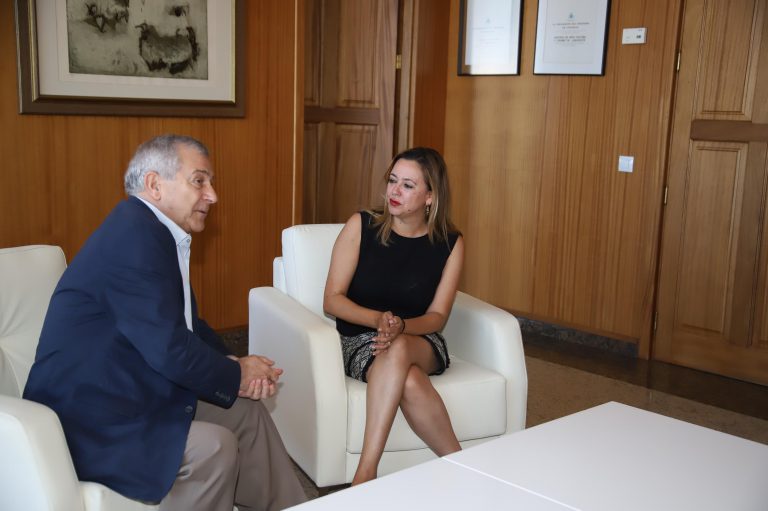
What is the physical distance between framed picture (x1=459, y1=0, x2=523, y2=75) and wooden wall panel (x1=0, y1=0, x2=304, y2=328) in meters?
1.23

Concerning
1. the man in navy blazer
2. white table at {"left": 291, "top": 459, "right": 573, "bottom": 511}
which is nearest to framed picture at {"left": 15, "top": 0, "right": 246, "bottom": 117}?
the man in navy blazer

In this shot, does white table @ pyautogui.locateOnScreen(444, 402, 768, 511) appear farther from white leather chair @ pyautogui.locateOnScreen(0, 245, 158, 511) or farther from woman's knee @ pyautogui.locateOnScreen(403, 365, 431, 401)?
white leather chair @ pyautogui.locateOnScreen(0, 245, 158, 511)

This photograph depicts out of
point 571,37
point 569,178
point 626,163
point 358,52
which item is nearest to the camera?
point 626,163

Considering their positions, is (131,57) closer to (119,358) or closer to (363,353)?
(363,353)

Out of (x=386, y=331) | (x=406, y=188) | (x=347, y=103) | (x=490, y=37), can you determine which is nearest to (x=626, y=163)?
(x=490, y=37)

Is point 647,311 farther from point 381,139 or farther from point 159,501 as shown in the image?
point 159,501

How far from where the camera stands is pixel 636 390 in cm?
395

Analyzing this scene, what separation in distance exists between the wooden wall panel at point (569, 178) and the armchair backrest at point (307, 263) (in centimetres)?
204

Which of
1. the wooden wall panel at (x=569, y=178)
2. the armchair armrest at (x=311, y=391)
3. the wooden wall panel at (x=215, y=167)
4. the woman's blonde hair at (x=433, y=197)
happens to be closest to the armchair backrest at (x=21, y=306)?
the armchair armrest at (x=311, y=391)

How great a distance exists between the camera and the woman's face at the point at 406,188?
2818mm

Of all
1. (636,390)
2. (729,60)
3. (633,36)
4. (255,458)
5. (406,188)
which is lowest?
(636,390)

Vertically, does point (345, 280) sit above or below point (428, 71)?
below

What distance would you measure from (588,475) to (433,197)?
127cm

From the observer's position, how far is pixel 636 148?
14.3ft
